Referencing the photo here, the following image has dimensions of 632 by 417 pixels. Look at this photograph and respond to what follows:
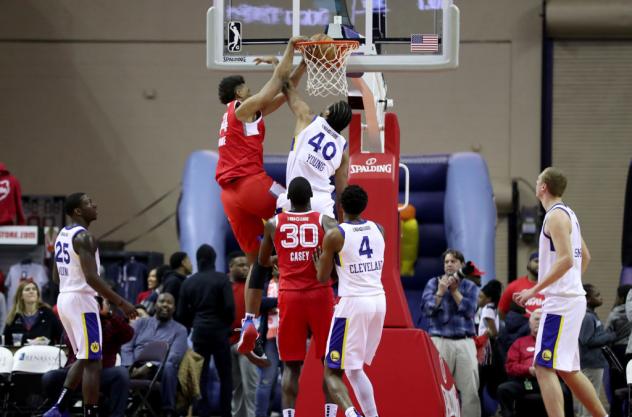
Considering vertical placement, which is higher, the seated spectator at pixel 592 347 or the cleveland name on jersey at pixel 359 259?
the cleveland name on jersey at pixel 359 259

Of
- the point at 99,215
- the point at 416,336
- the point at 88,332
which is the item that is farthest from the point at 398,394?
the point at 99,215

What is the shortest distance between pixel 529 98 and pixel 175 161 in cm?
606

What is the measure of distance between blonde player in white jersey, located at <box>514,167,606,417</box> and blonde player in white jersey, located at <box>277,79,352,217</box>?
→ 167cm

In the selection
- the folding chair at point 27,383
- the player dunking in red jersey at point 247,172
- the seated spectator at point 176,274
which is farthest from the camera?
the seated spectator at point 176,274

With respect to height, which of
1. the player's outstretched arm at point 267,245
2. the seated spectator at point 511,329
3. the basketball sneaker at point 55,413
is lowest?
the basketball sneaker at point 55,413

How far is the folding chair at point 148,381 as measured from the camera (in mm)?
12016

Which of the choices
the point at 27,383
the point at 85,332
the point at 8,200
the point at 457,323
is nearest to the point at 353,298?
the point at 85,332

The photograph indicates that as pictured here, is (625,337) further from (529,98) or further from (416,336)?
(529,98)

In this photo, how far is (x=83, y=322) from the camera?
9.93 meters

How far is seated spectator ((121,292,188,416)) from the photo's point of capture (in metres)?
12.2

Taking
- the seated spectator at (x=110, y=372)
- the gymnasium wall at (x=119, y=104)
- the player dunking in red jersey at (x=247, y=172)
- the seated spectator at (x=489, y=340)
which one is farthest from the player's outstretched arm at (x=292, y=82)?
the gymnasium wall at (x=119, y=104)

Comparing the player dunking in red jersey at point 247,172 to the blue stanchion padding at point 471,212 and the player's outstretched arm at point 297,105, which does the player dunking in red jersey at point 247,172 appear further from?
the blue stanchion padding at point 471,212

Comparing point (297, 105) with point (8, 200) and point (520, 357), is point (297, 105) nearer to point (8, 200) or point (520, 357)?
point (520, 357)

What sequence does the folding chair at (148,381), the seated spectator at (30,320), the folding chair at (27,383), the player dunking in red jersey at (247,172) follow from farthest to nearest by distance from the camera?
1. the seated spectator at (30,320)
2. the folding chair at (27,383)
3. the folding chair at (148,381)
4. the player dunking in red jersey at (247,172)
